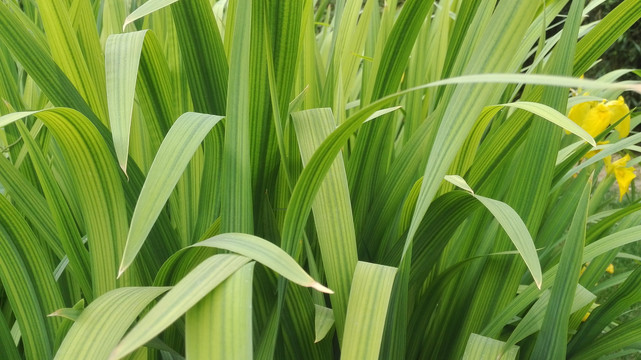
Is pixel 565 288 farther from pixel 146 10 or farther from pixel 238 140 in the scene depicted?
pixel 146 10

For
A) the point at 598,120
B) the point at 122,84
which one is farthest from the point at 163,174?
the point at 598,120

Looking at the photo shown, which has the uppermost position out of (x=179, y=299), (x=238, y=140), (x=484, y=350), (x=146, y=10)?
(x=146, y=10)

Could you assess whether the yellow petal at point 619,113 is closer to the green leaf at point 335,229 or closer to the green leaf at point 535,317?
the green leaf at point 535,317

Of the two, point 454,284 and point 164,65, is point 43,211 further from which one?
point 454,284

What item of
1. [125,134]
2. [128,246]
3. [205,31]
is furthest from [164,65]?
[128,246]

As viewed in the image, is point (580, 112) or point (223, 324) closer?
point (223, 324)

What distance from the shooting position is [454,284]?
814 millimetres

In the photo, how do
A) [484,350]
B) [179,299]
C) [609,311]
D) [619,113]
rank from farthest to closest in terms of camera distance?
[619,113] → [609,311] → [484,350] → [179,299]

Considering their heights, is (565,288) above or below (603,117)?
below

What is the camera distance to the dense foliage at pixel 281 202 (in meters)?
0.54

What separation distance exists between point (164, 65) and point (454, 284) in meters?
0.46

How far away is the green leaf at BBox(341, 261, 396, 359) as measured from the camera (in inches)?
21.6

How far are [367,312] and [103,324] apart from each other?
23cm

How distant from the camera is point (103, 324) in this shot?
52 cm
